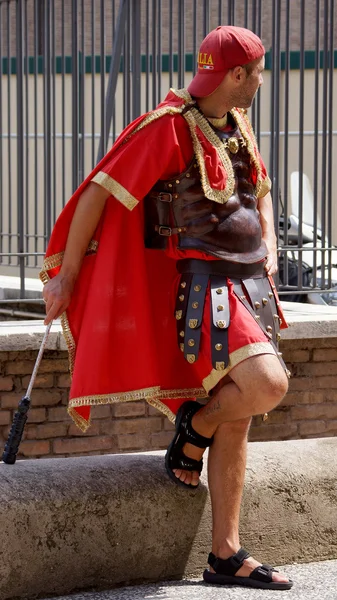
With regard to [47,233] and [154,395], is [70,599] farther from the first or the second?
[47,233]

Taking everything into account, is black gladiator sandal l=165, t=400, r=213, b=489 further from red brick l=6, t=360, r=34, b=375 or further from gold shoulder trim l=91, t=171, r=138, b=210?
red brick l=6, t=360, r=34, b=375

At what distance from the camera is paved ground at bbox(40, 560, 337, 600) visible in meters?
3.88

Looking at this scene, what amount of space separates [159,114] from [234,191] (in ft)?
1.19

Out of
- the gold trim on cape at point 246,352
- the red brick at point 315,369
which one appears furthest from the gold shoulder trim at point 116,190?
the red brick at point 315,369

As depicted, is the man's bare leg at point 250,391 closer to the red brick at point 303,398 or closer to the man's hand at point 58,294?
the man's hand at point 58,294

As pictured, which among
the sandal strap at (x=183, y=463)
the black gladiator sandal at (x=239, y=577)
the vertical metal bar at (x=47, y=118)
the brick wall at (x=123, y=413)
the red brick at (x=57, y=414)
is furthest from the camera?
the vertical metal bar at (x=47, y=118)

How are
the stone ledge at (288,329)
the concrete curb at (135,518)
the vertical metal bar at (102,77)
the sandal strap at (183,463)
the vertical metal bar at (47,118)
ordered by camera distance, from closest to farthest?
the concrete curb at (135,518) → the sandal strap at (183,463) → the stone ledge at (288,329) → the vertical metal bar at (102,77) → the vertical metal bar at (47,118)

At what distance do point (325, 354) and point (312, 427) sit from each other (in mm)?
406

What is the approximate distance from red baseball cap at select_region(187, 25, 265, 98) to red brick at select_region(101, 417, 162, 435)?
2.35m

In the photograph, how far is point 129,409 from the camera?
602cm

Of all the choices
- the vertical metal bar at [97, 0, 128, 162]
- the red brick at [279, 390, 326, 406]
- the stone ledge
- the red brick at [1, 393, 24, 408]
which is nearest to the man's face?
the stone ledge

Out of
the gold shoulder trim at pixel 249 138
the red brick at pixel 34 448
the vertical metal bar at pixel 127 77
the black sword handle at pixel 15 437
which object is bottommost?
the red brick at pixel 34 448

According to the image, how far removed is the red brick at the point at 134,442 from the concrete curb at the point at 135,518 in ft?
5.13

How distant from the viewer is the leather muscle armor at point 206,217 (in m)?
4.04
